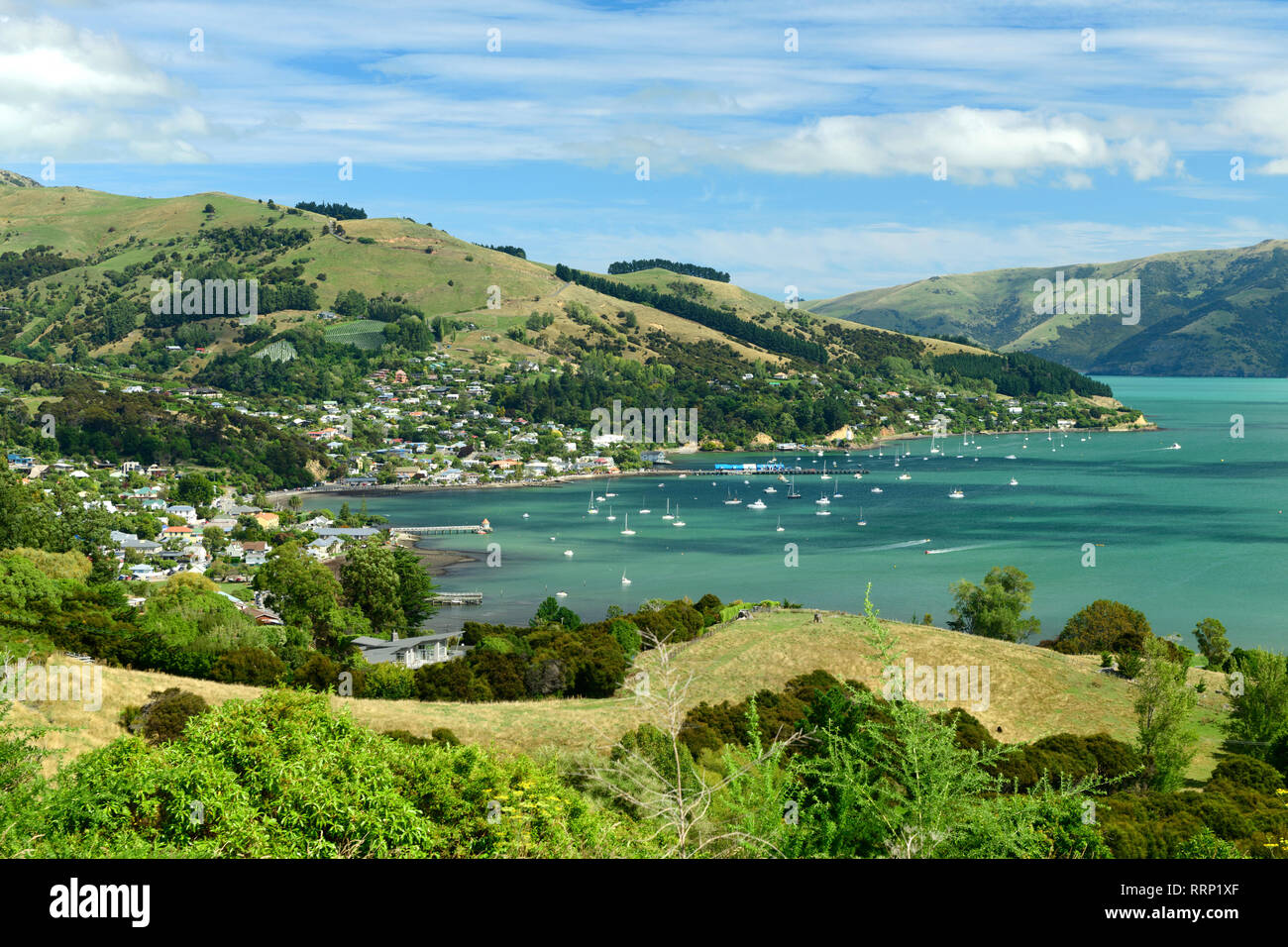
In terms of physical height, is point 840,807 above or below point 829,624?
above

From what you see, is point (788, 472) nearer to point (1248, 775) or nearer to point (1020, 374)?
point (1020, 374)

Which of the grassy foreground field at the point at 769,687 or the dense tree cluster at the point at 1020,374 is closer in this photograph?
the grassy foreground field at the point at 769,687

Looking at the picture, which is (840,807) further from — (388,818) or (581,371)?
(581,371)

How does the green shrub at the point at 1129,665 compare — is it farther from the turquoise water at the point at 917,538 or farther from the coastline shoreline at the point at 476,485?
the coastline shoreline at the point at 476,485

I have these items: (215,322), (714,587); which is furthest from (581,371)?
(714,587)

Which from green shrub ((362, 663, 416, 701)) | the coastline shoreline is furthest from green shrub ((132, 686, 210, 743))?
the coastline shoreline

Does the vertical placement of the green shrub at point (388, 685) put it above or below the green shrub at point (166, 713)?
below

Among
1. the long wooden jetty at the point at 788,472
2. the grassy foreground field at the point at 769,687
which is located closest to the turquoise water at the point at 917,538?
the long wooden jetty at the point at 788,472
